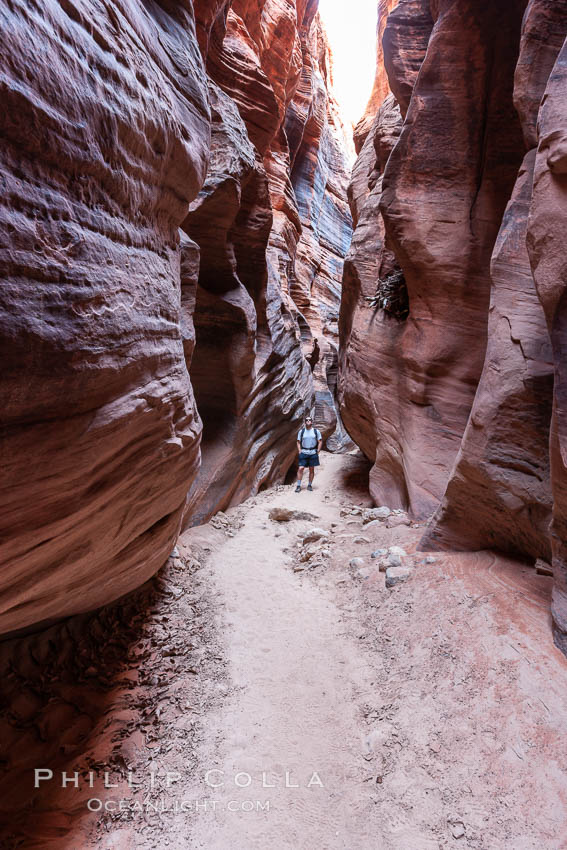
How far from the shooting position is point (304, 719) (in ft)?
10.3

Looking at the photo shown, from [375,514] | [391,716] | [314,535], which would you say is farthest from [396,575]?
[375,514]

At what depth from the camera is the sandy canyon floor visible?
237 centimetres

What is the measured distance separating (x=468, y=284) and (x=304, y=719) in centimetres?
637

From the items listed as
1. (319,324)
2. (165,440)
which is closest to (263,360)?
(165,440)

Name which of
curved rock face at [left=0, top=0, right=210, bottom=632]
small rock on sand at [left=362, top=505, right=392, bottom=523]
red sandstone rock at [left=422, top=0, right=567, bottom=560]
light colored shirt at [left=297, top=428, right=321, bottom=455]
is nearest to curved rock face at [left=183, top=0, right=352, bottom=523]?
light colored shirt at [left=297, top=428, right=321, bottom=455]

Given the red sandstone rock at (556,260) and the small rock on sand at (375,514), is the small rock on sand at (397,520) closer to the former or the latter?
the small rock on sand at (375,514)

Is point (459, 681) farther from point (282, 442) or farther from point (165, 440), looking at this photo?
point (282, 442)

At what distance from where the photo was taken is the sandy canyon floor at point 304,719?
7.76 ft

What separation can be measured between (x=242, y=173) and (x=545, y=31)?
4.07 m

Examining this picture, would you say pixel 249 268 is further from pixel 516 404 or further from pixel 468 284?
pixel 516 404

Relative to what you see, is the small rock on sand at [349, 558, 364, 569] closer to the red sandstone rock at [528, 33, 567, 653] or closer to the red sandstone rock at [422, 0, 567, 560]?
the red sandstone rock at [422, 0, 567, 560]

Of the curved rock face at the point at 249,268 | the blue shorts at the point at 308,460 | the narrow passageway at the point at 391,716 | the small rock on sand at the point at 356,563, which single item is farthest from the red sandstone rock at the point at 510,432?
the blue shorts at the point at 308,460

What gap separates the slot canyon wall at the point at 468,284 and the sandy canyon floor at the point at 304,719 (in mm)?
676

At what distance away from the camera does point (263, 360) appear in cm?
911
